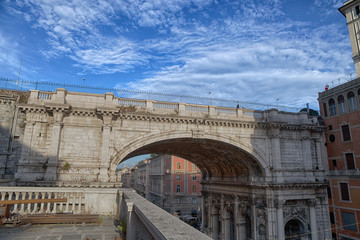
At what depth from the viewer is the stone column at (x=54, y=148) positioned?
60.2 ft

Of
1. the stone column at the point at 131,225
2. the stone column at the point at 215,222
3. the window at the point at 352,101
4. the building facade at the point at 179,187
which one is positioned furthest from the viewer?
the building facade at the point at 179,187

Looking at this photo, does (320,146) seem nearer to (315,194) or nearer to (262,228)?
(315,194)

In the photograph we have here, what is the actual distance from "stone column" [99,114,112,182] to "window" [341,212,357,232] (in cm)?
2418

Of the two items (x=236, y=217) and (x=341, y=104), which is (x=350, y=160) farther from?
(x=236, y=217)

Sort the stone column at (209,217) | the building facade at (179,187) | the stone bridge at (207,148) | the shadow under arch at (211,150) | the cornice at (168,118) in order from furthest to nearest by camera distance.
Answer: the building facade at (179,187) < the stone column at (209,217) < the shadow under arch at (211,150) < the cornice at (168,118) < the stone bridge at (207,148)

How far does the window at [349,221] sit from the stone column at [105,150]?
2418 centimetres

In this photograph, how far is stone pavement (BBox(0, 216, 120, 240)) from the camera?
20.5ft

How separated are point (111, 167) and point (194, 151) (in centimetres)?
1333

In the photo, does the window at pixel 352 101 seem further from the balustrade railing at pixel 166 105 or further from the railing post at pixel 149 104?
the railing post at pixel 149 104

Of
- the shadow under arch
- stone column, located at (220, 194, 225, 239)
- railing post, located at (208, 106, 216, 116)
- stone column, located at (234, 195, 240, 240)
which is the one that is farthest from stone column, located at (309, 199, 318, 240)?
railing post, located at (208, 106, 216, 116)

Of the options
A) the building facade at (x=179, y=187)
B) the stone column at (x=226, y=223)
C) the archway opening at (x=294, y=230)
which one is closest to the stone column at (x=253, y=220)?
the archway opening at (x=294, y=230)

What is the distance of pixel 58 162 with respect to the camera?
62.7ft

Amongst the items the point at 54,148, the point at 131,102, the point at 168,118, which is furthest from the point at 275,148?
the point at 54,148

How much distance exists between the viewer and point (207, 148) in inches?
1112
